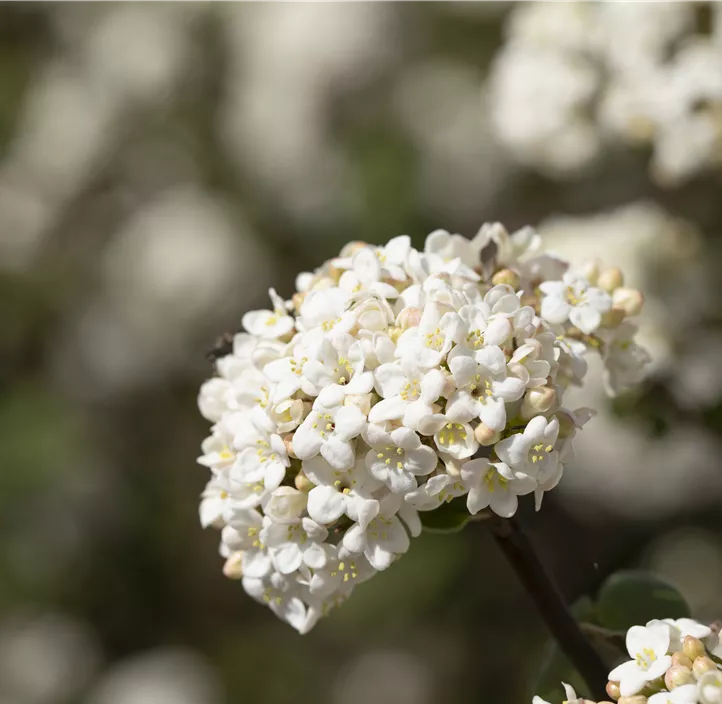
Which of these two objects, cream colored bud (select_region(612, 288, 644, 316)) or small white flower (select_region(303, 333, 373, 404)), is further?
cream colored bud (select_region(612, 288, 644, 316))

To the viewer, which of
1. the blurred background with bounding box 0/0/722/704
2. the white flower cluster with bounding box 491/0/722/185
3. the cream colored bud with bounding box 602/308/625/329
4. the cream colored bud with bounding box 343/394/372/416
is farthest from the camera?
the blurred background with bounding box 0/0/722/704

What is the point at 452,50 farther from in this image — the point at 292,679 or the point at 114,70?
the point at 292,679

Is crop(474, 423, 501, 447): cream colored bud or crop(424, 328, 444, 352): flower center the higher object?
crop(424, 328, 444, 352): flower center

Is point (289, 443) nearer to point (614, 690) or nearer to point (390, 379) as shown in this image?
point (390, 379)

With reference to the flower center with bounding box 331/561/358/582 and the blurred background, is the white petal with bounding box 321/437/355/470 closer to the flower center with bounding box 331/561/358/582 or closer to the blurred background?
the flower center with bounding box 331/561/358/582

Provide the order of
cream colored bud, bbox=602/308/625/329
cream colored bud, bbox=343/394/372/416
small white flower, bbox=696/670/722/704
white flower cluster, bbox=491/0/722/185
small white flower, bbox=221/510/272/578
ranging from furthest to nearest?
white flower cluster, bbox=491/0/722/185
cream colored bud, bbox=602/308/625/329
small white flower, bbox=221/510/272/578
cream colored bud, bbox=343/394/372/416
small white flower, bbox=696/670/722/704

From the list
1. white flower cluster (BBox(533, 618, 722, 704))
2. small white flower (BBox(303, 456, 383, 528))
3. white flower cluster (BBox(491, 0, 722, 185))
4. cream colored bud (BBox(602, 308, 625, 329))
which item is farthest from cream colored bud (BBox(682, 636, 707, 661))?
white flower cluster (BBox(491, 0, 722, 185))

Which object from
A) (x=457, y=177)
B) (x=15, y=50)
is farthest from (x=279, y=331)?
(x=15, y=50)

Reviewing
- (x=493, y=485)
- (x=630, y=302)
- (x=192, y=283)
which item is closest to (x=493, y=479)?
(x=493, y=485)
